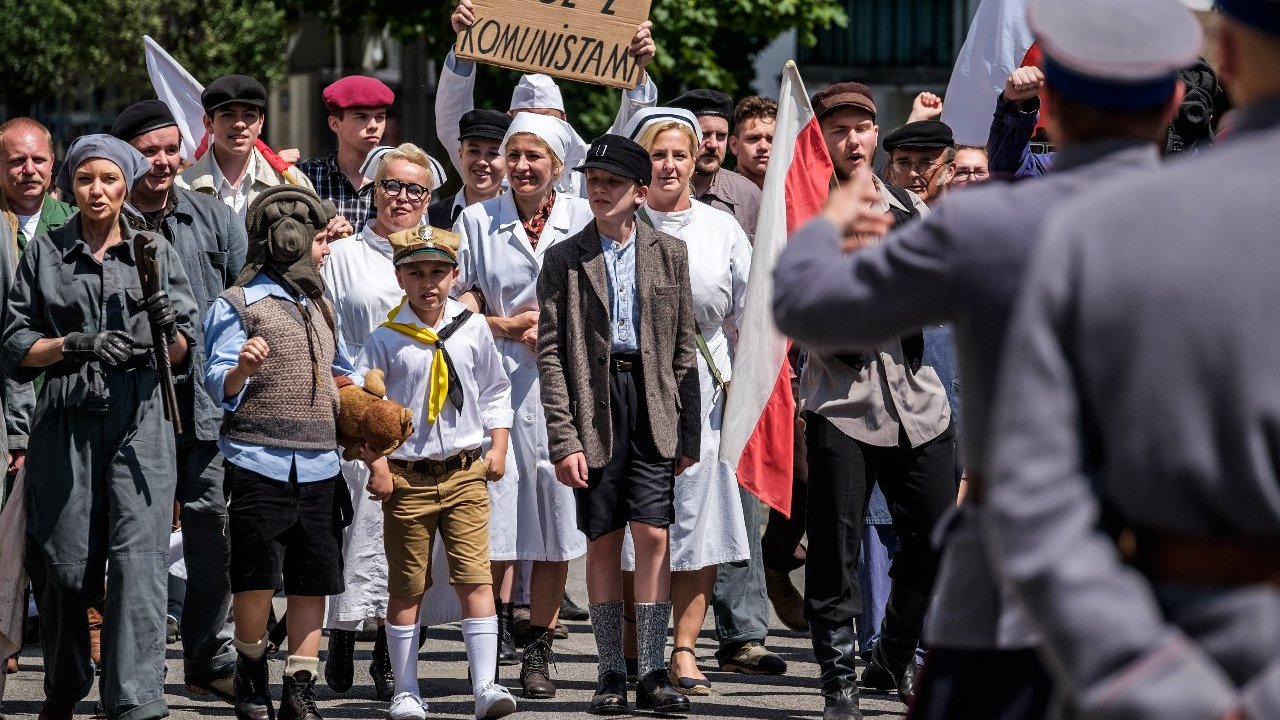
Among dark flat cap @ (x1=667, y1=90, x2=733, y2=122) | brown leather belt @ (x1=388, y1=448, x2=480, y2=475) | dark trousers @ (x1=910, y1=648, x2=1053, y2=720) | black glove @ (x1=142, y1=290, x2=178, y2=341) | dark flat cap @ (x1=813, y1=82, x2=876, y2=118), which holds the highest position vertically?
dark flat cap @ (x1=667, y1=90, x2=733, y2=122)

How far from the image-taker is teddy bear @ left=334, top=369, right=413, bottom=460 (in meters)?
6.90

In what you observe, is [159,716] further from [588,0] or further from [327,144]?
[327,144]

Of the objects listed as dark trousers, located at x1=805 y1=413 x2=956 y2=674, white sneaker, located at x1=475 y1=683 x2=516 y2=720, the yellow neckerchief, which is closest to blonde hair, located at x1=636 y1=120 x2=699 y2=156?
the yellow neckerchief

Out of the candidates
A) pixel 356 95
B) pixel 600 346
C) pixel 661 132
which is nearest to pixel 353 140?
pixel 356 95

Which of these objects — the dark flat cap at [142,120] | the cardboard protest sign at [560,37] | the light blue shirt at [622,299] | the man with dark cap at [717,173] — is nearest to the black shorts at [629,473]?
the light blue shirt at [622,299]

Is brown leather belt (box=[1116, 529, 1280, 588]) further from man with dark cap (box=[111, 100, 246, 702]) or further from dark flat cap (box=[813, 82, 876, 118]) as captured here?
dark flat cap (box=[813, 82, 876, 118])

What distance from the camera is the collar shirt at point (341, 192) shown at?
9.52 meters

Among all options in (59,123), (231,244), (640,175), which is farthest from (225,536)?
(59,123)

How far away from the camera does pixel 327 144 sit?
40.5m

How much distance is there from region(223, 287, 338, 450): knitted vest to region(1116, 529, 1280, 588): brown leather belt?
472 centimetres

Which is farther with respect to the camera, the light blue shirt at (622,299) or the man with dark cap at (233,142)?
the man with dark cap at (233,142)

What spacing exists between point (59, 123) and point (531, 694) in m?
48.4

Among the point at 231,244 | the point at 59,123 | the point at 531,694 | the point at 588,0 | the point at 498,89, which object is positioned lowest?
the point at 531,694

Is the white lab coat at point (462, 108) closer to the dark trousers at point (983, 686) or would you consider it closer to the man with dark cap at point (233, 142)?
the man with dark cap at point (233, 142)
